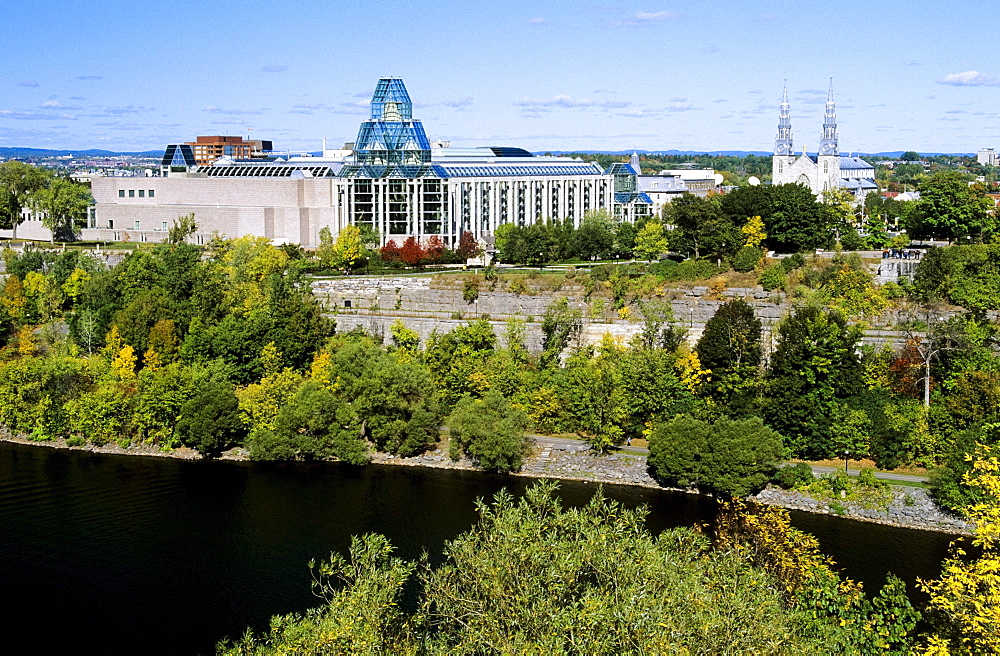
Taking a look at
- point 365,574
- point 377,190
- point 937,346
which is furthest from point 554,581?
point 377,190

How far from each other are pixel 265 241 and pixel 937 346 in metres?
25.0

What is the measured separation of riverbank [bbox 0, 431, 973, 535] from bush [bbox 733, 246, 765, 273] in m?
10.9

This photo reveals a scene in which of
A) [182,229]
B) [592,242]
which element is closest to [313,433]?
[592,242]

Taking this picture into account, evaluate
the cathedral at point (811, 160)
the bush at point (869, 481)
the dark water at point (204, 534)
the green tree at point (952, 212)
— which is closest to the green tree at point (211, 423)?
the dark water at point (204, 534)

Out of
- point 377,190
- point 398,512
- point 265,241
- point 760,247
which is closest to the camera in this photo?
point 398,512

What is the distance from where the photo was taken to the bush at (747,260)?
35406mm

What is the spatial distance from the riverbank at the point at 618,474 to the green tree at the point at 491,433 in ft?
1.27

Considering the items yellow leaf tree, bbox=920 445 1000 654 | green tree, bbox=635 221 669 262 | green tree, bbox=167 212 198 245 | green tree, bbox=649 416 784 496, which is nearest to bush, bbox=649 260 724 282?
green tree, bbox=635 221 669 262

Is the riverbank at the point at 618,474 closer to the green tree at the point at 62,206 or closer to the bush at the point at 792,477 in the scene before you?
the bush at the point at 792,477

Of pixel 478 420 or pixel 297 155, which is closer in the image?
pixel 478 420

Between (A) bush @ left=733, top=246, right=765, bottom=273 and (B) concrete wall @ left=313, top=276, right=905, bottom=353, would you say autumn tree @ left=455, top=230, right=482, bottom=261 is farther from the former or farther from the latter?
(A) bush @ left=733, top=246, right=765, bottom=273

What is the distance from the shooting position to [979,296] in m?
30.2

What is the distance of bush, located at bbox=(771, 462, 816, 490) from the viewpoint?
80.6 feet

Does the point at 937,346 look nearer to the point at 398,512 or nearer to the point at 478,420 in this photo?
the point at 478,420
